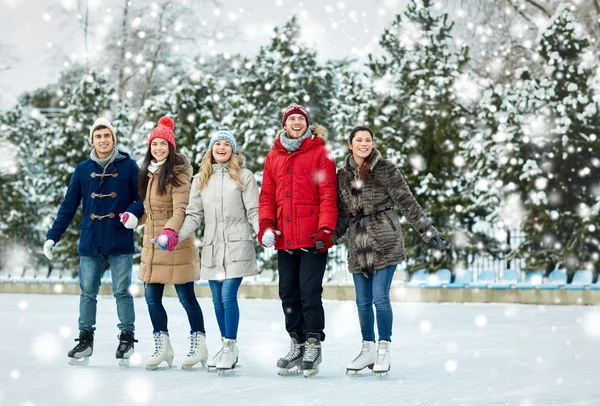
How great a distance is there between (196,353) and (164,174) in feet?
4.59

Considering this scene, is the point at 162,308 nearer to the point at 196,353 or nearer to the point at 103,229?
the point at 196,353

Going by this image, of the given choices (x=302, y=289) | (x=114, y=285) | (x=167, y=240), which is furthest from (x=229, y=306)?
(x=114, y=285)

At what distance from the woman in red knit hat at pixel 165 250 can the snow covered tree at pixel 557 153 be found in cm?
1018

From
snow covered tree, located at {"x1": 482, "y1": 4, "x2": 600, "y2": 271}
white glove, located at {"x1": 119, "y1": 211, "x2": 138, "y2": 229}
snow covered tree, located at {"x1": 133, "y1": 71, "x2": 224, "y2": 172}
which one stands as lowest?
white glove, located at {"x1": 119, "y1": 211, "x2": 138, "y2": 229}

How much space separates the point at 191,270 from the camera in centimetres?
655

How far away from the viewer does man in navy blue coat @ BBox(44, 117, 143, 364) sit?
6.75 m

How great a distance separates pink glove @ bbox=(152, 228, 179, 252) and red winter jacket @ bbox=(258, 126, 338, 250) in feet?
2.12

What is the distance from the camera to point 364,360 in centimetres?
616

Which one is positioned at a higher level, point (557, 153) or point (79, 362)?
point (557, 153)

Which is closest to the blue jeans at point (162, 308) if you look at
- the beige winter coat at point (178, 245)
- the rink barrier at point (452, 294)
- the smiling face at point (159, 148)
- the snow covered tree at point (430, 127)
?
the beige winter coat at point (178, 245)

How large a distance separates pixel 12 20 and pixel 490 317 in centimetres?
2331

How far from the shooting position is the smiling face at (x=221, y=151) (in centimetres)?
654

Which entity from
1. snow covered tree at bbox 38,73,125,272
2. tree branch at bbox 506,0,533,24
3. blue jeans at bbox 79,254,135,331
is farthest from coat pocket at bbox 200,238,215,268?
tree branch at bbox 506,0,533,24

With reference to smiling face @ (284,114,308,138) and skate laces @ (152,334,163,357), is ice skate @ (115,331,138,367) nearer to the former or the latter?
skate laces @ (152,334,163,357)
